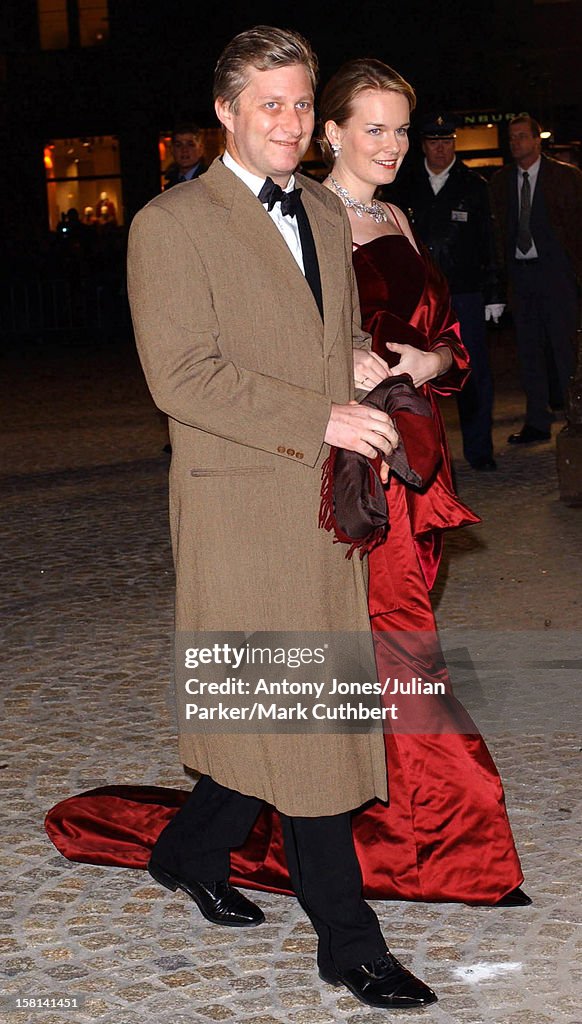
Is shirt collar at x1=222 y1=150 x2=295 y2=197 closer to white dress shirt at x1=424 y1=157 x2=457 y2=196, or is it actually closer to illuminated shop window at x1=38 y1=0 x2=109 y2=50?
white dress shirt at x1=424 y1=157 x2=457 y2=196

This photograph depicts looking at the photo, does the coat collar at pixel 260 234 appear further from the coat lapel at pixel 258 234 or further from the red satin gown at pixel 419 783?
the red satin gown at pixel 419 783

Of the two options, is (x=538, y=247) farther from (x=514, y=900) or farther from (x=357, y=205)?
(x=514, y=900)

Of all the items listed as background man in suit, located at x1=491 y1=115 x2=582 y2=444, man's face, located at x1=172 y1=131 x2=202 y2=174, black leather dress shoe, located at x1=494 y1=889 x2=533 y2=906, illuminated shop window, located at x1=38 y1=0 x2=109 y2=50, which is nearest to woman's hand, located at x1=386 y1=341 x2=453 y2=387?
black leather dress shoe, located at x1=494 y1=889 x2=533 y2=906

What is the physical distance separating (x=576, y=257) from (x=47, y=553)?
436 cm

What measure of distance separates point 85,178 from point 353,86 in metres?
26.8

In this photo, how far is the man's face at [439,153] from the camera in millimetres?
8788

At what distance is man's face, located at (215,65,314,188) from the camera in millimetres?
3074

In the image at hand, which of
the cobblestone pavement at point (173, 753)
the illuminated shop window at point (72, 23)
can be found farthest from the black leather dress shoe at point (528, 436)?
the illuminated shop window at point (72, 23)

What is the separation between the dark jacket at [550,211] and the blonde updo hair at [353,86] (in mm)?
6597

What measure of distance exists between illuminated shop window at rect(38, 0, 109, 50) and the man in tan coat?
2780 cm

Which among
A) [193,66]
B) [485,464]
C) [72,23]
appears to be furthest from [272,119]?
[72,23]

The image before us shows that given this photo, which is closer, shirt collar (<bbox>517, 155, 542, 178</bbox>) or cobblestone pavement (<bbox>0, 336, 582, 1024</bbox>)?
cobblestone pavement (<bbox>0, 336, 582, 1024</bbox>)

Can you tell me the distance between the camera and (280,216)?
10.7 ft

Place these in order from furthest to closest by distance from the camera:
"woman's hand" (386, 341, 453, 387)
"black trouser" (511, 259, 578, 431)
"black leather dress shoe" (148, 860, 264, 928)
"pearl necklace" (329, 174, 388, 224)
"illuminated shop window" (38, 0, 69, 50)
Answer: "illuminated shop window" (38, 0, 69, 50) → "black trouser" (511, 259, 578, 431) → "pearl necklace" (329, 174, 388, 224) → "woman's hand" (386, 341, 453, 387) → "black leather dress shoe" (148, 860, 264, 928)
